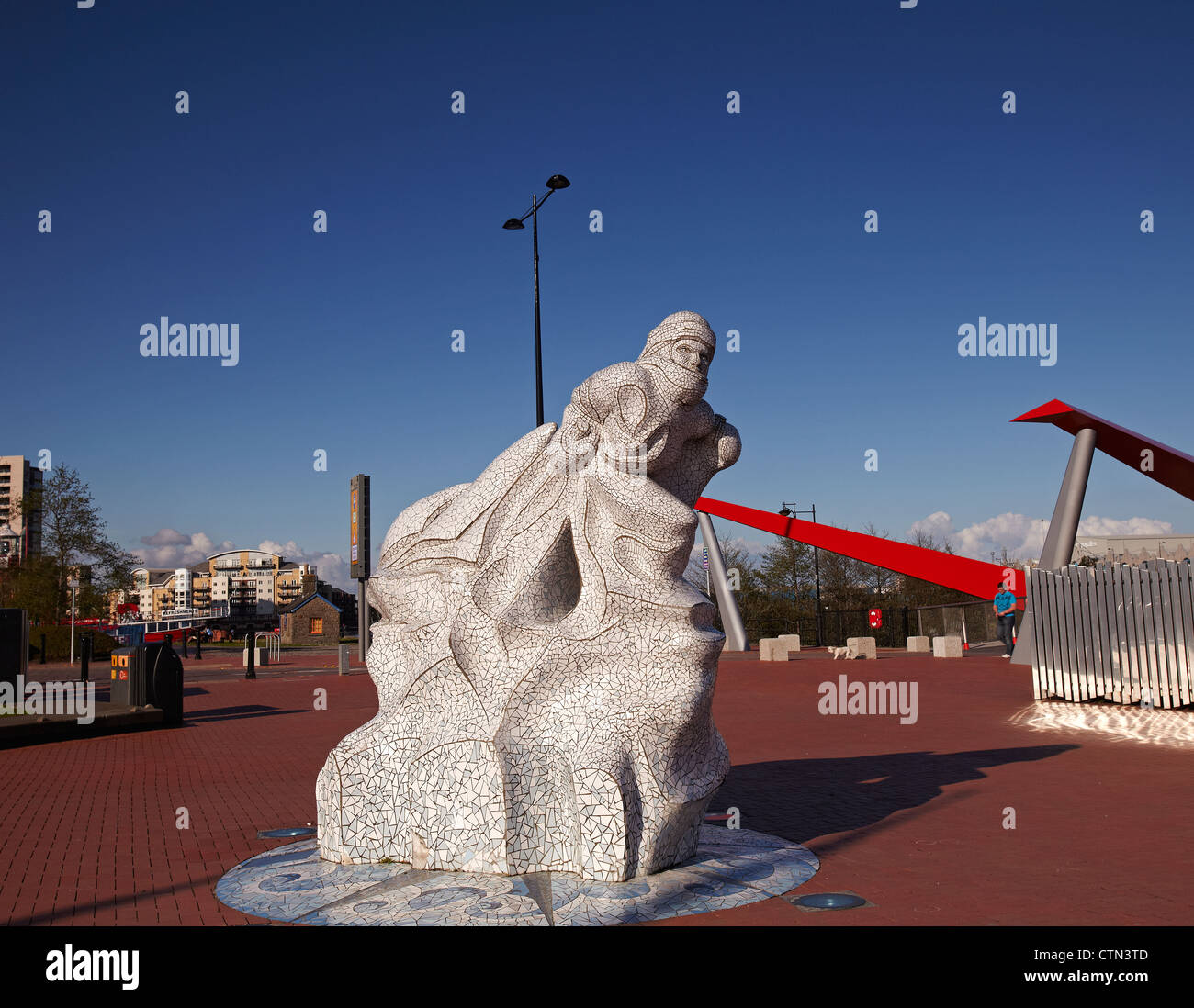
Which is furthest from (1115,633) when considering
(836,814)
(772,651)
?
(772,651)

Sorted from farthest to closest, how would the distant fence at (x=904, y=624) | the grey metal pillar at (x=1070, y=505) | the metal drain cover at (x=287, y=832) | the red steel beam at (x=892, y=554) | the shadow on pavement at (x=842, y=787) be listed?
the distant fence at (x=904, y=624), the red steel beam at (x=892, y=554), the grey metal pillar at (x=1070, y=505), the shadow on pavement at (x=842, y=787), the metal drain cover at (x=287, y=832)

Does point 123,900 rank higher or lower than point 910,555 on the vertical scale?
lower

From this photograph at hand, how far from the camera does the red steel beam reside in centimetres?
2342

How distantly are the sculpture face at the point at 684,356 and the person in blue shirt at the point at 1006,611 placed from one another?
56.8 feet

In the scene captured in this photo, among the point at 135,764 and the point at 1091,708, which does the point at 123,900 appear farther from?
the point at 1091,708

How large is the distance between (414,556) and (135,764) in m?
6.24

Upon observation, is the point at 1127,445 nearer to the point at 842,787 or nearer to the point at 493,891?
the point at 842,787

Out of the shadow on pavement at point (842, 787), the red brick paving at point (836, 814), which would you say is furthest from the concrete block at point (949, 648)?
the shadow on pavement at point (842, 787)

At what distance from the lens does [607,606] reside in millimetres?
5863

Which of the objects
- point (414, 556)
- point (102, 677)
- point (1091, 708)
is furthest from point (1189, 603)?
point (102, 677)

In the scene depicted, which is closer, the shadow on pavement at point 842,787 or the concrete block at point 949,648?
the shadow on pavement at point 842,787

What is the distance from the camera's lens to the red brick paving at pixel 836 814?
16.7 feet

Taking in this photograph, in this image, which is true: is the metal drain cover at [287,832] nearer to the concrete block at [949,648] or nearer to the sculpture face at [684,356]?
the sculpture face at [684,356]

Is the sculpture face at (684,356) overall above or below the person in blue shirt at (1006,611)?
above
